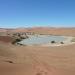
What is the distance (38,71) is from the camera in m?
9.30

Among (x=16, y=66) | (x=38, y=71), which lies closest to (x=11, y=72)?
(x=16, y=66)

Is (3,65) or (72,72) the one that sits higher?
(3,65)

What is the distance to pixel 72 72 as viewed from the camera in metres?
10.3

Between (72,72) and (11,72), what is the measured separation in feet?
12.0

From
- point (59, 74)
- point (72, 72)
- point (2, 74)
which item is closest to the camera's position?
point (2, 74)

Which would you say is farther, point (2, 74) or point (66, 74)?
point (66, 74)

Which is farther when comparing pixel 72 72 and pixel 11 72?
pixel 72 72

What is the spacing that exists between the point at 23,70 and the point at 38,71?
0.81 metres

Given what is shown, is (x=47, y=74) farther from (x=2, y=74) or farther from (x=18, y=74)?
(x=2, y=74)

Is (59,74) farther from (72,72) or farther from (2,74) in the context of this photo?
(2,74)

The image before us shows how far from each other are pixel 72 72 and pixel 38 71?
7.08ft

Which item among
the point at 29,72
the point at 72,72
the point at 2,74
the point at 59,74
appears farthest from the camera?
the point at 72,72

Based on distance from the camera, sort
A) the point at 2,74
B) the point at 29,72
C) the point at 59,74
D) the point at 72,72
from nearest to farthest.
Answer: the point at 2,74 → the point at 29,72 → the point at 59,74 → the point at 72,72

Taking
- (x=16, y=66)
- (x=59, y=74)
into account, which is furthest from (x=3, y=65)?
(x=59, y=74)
